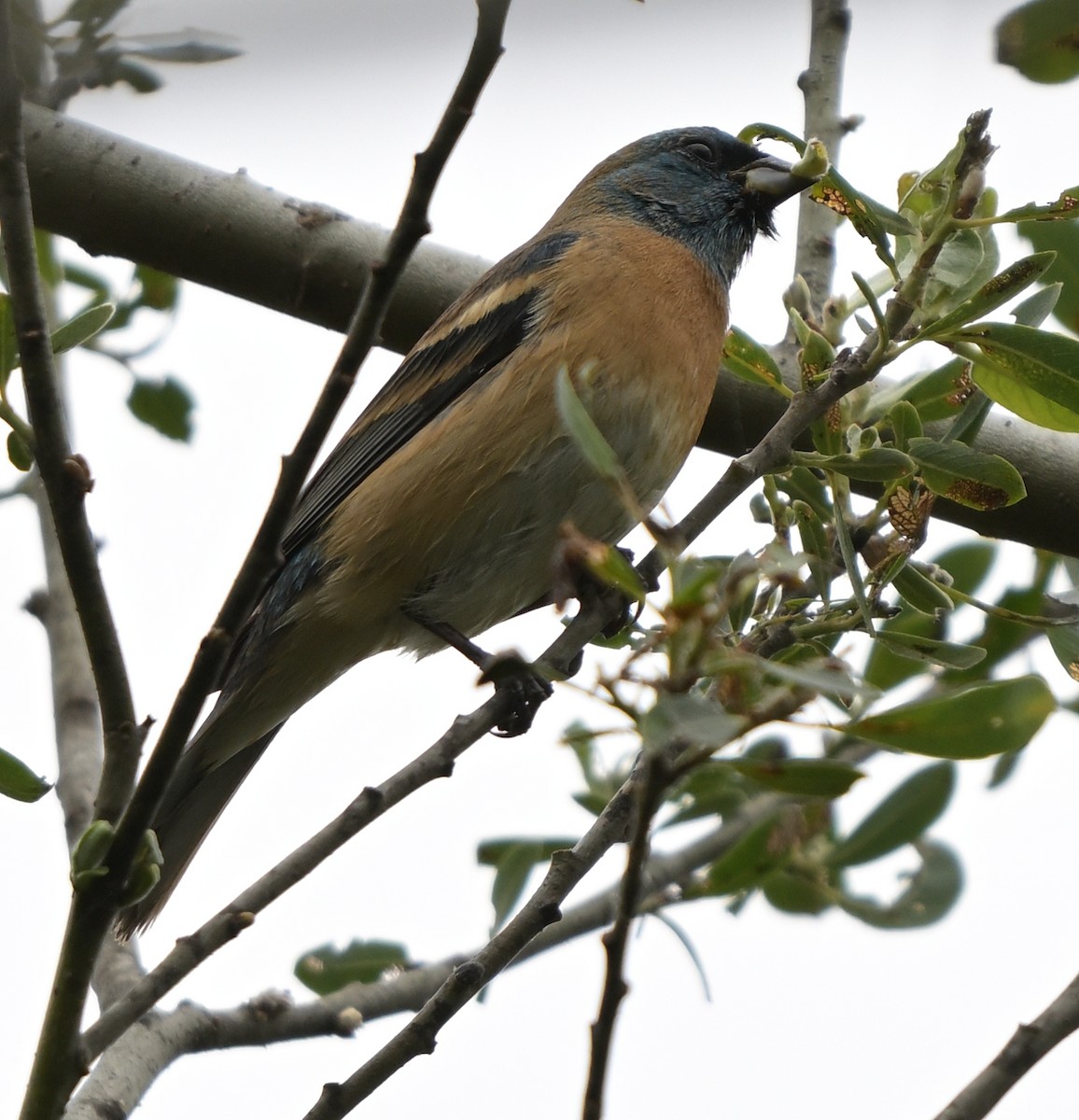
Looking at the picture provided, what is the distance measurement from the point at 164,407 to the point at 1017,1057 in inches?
120

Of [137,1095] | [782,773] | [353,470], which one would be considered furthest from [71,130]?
[782,773]

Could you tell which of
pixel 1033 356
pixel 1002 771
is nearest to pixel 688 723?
pixel 1033 356

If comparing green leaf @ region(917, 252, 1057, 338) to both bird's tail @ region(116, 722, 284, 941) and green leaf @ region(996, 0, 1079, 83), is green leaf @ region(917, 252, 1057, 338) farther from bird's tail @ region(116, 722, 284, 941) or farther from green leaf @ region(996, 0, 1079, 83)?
bird's tail @ region(116, 722, 284, 941)

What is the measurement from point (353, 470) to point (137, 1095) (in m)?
2.22

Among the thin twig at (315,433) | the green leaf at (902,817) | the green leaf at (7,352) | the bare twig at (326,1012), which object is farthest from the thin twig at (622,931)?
the green leaf at (902,817)

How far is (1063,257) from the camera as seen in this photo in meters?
3.99

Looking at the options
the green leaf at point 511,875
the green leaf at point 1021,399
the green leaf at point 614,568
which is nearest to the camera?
the green leaf at point 614,568

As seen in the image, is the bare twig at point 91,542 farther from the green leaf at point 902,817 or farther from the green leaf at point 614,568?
the green leaf at point 902,817

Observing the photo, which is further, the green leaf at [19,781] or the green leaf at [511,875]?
the green leaf at [511,875]

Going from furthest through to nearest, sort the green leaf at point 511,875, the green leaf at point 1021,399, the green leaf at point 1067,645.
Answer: the green leaf at point 511,875 < the green leaf at point 1067,645 < the green leaf at point 1021,399

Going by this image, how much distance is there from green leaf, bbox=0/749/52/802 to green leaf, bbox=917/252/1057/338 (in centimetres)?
178

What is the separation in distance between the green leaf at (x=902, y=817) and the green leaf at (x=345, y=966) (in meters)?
1.38

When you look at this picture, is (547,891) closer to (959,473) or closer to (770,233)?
(959,473)

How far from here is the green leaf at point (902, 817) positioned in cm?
432
